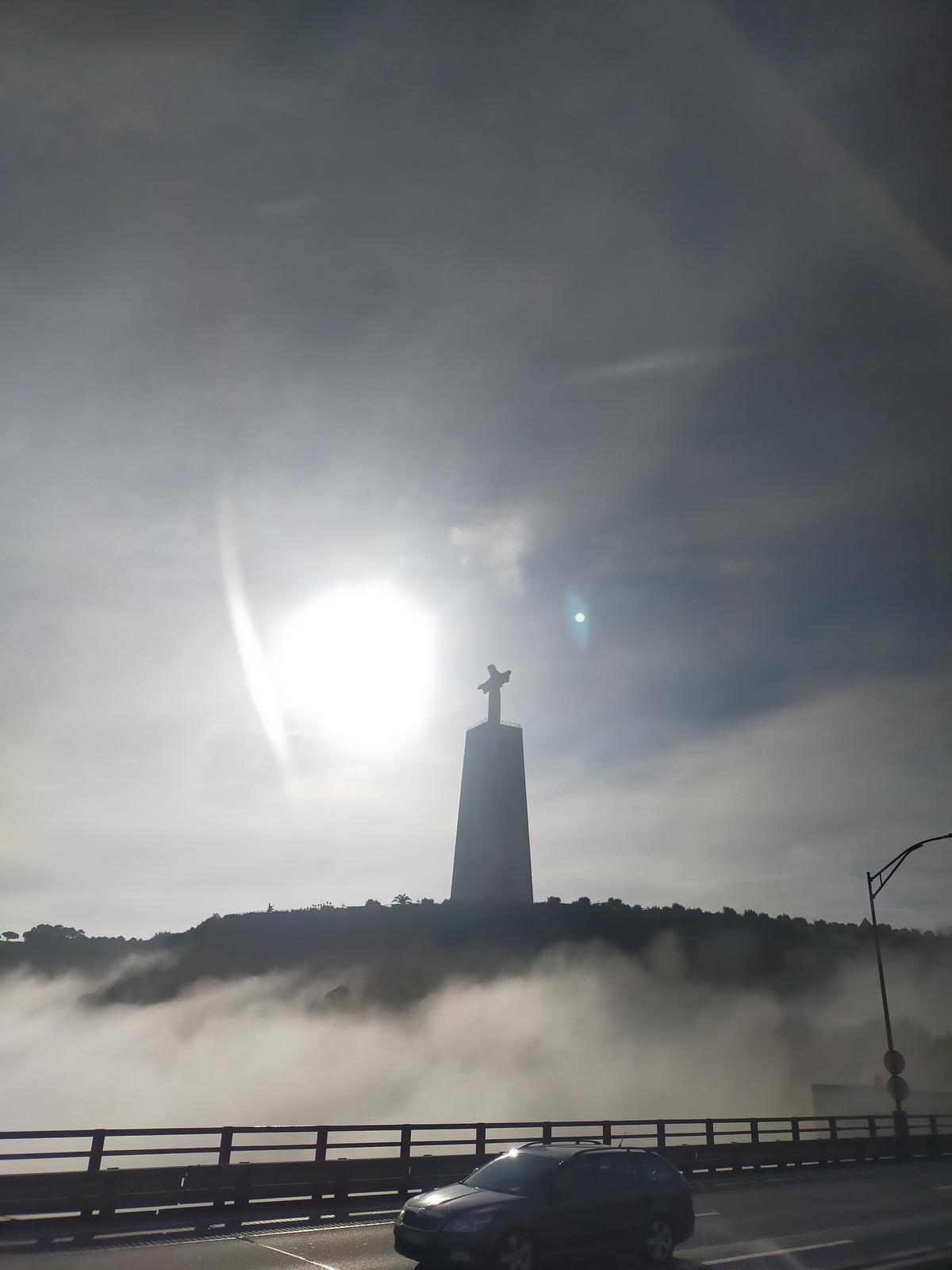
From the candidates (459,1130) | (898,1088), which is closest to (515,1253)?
(898,1088)

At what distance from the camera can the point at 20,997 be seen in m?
164

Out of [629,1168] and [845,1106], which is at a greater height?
[629,1168]

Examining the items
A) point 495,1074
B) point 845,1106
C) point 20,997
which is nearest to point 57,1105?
point 20,997

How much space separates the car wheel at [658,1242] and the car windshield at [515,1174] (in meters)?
1.66

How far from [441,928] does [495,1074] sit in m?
16.8

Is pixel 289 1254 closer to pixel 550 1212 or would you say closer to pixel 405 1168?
pixel 550 1212

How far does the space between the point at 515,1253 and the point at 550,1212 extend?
2.40 ft

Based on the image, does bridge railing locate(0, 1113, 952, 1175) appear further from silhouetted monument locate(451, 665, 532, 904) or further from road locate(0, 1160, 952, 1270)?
silhouetted monument locate(451, 665, 532, 904)

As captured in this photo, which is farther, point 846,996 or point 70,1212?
point 846,996

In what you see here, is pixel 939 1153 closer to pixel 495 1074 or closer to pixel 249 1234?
pixel 249 1234

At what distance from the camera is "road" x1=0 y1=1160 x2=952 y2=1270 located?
11.1 m

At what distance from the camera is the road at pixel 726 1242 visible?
1106cm

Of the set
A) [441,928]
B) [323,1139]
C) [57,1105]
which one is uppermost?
[441,928]

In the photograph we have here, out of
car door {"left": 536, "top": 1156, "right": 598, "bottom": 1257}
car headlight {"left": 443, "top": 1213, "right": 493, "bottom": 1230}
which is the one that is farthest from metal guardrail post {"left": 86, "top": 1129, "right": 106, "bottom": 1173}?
car door {"left": 536, "top": 1156, "right": 598, "bottom": 1257}
